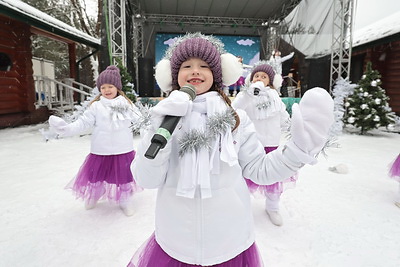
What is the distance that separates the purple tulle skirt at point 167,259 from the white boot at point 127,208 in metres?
1.52

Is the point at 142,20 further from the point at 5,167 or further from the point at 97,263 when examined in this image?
the point at 97,263

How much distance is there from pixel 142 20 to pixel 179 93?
13.3 metres

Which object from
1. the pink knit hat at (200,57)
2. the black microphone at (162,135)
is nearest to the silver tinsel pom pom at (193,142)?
the black microphone at (162,135)

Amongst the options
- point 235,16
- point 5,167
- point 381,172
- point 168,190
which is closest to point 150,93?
point 235,16

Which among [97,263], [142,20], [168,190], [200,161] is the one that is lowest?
[97,263]

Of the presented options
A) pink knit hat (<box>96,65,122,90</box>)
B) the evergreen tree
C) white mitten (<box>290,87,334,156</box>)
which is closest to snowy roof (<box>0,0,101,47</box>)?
pink knit hat (<box>96,65,122,90</box>)

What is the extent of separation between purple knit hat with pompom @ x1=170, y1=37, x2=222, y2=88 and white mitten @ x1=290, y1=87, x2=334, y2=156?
49cm

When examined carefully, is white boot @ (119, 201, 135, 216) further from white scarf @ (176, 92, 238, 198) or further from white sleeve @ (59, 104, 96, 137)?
white scarf @ (176, 92, 238, 198)

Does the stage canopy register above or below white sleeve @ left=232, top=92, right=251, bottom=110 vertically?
above

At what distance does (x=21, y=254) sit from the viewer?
2.21m

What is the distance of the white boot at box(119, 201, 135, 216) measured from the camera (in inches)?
115

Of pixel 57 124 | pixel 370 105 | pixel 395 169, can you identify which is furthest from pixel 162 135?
pixel 370 105

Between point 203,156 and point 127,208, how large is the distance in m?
2.14

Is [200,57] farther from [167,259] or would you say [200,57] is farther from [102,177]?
[102,177]
